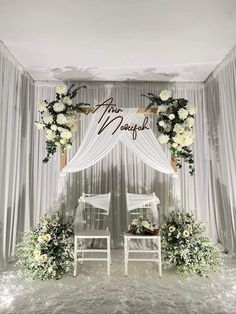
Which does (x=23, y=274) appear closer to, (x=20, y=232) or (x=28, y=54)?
(x=20, y=232)

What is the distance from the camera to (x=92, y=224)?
430cm

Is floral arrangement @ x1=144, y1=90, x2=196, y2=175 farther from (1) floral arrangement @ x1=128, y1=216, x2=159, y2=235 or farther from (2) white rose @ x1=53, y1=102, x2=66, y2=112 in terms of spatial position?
(2) white rose @ x1=53, y1=102, x2=66, y2=112

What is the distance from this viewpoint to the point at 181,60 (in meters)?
3.83

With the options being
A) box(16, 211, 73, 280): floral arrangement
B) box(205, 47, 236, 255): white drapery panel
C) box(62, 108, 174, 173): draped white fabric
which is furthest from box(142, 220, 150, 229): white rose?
box(205, 47, 236, 255): white drapery panel

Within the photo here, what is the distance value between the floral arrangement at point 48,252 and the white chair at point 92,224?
0.41 ft

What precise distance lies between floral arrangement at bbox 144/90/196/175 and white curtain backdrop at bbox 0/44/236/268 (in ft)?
1.86

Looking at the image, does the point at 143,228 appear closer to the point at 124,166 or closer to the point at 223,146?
the point at 124,166

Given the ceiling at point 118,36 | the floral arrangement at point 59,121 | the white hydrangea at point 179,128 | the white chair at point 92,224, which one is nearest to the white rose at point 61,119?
the floral arrangement at point 59,121

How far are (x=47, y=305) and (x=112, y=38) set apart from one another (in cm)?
285

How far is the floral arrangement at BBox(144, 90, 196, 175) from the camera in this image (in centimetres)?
362

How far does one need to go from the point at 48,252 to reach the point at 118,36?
8.38ft

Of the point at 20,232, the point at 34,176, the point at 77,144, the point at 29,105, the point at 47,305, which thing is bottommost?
the point at 47,305

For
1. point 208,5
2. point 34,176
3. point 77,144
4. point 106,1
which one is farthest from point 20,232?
point 208,5

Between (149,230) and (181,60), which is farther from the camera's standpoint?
→ (181,60)
